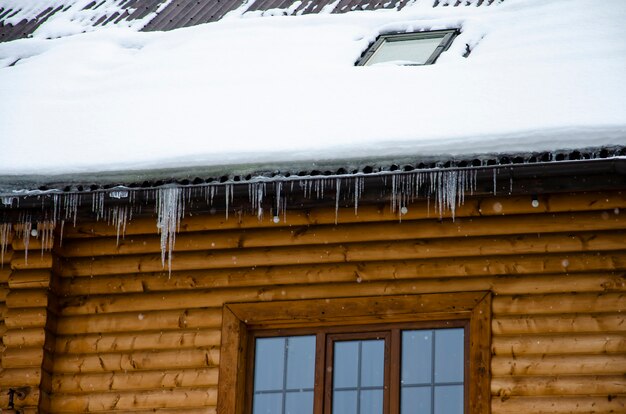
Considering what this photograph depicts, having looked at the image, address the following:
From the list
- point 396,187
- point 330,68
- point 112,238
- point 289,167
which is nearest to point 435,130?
point 396,187

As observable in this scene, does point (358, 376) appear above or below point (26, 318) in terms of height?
below

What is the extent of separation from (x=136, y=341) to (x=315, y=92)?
2502 millimetres

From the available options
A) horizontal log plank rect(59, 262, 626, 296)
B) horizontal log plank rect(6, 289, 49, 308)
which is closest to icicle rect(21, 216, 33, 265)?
horizontal log plank rect(6, 289, 49, 308)

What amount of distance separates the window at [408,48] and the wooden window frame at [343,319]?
2522mm

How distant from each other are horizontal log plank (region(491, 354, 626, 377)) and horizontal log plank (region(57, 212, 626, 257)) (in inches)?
37.2

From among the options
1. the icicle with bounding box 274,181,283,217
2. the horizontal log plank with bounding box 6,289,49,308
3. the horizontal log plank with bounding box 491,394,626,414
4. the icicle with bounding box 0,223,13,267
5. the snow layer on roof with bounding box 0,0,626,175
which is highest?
the snow layer on roof with bounding box 0,0,626,175

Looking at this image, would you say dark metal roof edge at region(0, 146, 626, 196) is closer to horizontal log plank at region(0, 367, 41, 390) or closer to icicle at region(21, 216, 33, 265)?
icicle at region(21, 216, 33, 265)

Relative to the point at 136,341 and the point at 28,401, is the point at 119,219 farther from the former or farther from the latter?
the point at 28,401

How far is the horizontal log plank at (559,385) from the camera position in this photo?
29.9 feet

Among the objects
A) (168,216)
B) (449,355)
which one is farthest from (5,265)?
(449,355)

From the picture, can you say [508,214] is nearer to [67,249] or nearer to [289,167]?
[289,167]

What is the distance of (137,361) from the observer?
1016cm

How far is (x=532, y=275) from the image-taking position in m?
9.59

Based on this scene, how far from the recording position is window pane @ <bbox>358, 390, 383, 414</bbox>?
958cm
